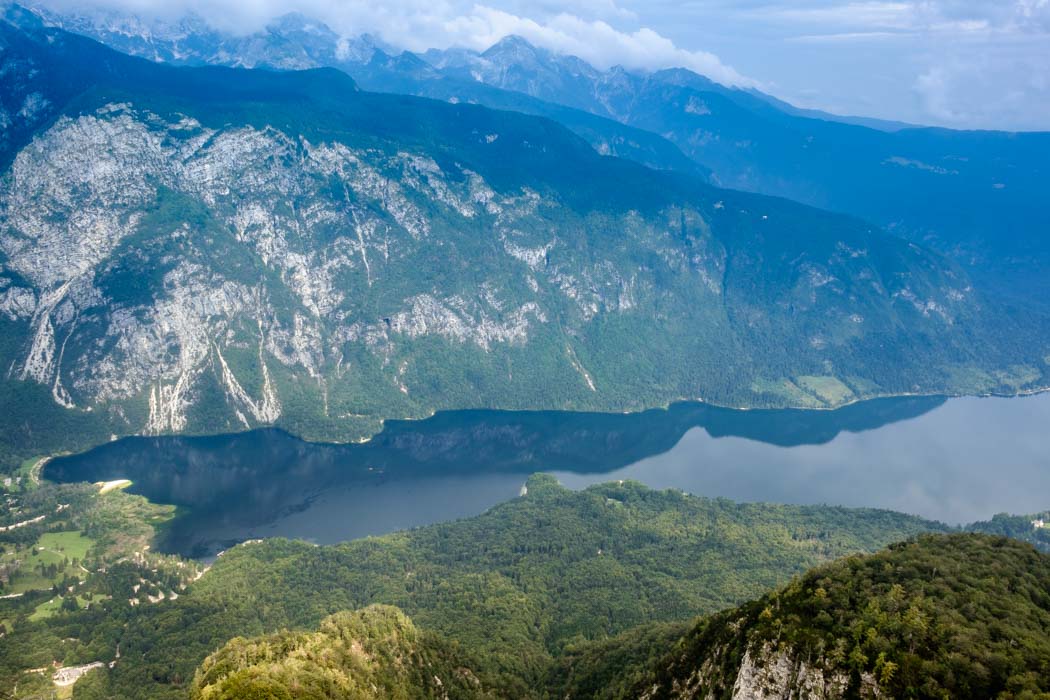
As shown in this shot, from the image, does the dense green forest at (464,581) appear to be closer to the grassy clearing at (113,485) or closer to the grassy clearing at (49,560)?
the grassy clearing at (49,560)

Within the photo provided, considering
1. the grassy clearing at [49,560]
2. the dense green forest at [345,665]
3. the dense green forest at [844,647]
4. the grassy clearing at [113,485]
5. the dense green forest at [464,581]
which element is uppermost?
the dense green forest at [844,647]

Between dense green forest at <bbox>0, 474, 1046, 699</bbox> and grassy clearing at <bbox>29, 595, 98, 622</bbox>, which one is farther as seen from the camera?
grassy clearing at <bbox>29, 595, 98, 622</bbox>

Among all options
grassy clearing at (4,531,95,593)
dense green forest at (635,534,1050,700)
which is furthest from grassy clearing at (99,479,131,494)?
dense green forest at (635,534,1050,700)

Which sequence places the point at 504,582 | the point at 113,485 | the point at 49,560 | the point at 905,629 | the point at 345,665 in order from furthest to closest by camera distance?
1. the point at 113,485
2. the point at 49,560
3. the point at 504,582
4. the point at 345,665
5. the point at 905,629

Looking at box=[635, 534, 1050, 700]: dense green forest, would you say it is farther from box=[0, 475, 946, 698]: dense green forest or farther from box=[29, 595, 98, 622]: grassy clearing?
box=[29, 595, 98, 622]: grassy clearing

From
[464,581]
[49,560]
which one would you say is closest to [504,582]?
[464,581]

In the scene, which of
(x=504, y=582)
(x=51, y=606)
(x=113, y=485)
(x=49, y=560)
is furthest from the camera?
(x=113, y=485)

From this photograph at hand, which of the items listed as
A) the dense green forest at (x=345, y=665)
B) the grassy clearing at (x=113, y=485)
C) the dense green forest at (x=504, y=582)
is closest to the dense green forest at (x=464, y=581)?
the dense green forest at (x=504, y=582)

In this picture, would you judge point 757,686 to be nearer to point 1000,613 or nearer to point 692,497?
point 1000,613

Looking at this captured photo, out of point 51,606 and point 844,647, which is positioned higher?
point 844,647

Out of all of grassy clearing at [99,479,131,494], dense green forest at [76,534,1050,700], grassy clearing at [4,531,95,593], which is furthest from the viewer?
grassy clearing at [99,479,131,494]

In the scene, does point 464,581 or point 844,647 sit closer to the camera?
point 844,647

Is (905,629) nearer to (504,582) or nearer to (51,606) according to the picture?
(504,582)
